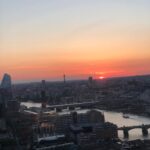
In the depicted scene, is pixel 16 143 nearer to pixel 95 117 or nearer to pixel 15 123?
pixel 15 123

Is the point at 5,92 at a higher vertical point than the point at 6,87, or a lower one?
lower

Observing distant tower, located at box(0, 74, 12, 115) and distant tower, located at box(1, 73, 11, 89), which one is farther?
distant tower, located at box(1, 73, 11, 89)

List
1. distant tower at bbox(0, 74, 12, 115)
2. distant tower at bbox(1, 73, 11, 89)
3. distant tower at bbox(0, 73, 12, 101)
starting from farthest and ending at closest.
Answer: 1. distant tower at bbox(1, 73, 11, 89)
2. distant tower at bbox(0, 73, 12, 101)
3. distant tower at bbox(0, 74, 12, 115)

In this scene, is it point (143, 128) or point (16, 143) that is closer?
point (16, 143)

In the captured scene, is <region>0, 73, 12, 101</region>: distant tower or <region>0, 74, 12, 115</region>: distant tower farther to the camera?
<region>0, 73, 12, 101</region>: distant tower

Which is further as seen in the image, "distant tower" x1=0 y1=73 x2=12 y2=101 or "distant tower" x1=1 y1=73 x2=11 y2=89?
"distant tower" x1=1 y1=73 x2=11 y2=89

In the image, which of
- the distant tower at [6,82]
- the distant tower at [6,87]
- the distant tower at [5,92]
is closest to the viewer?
the distant tower at [5,92]

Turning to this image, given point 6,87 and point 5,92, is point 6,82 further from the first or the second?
point 5,92

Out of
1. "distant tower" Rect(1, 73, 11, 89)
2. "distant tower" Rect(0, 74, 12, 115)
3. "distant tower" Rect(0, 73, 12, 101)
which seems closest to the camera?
"distant tower" Rect(0, 74, 12, 115)

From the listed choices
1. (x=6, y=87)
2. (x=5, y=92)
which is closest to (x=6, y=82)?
(x=6, y=87)

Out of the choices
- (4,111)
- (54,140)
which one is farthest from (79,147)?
(4,111)

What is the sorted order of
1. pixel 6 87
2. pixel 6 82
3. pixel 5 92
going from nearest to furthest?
pixel 5 92 < pixel 6 87 < pixel 6 82
